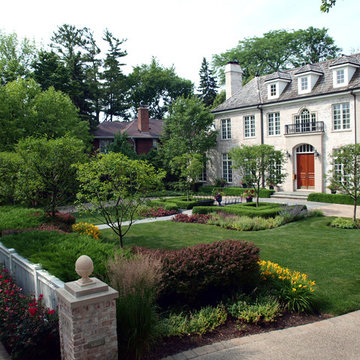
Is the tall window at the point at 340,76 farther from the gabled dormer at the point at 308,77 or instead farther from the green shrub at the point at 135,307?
the green shrub at the point at 135,307

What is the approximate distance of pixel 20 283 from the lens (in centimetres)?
725


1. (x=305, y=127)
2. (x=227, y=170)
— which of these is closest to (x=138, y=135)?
(x=227, y=170)

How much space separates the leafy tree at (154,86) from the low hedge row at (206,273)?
46.2 m

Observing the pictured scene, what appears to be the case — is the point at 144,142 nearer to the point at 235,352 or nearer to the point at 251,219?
the point at 251,219

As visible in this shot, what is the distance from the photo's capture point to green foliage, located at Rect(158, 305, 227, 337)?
17.7 ft

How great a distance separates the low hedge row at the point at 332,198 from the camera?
21605 millimetres

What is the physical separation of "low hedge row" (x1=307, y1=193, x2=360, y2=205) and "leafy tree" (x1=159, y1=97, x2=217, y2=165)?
11.2m

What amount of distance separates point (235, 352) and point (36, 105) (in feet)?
81.4

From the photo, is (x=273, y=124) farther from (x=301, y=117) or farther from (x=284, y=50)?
(x=284, y=50)

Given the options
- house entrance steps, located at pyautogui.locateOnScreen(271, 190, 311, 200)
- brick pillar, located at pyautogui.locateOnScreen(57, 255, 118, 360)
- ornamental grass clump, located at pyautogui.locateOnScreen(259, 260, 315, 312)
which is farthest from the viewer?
house entrance steps, located at pyautogui.locateOnScreen(271, 190, 311, 200)

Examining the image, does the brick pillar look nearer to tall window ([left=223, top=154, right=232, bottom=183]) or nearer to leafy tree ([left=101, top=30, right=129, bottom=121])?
tall window ([left=223, top=154, right=232, bottom=183])

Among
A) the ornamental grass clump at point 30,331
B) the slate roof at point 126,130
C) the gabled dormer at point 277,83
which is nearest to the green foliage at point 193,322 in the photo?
the ornamental grass clump at point 30,331

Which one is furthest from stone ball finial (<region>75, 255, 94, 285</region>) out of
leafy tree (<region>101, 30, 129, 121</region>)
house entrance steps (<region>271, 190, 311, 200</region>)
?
leafy tree (<region>101, 30, 129, 121</region>)

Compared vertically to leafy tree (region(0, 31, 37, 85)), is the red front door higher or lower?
Answer: lower
